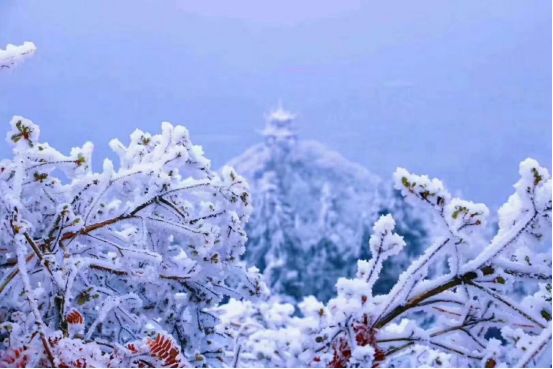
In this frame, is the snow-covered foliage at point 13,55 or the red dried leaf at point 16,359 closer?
the red dried leaf at point 16,359

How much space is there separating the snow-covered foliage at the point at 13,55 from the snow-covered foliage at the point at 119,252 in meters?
0.15

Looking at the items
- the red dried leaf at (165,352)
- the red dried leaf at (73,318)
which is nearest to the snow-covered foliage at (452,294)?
the red dried leaf at (165,352)


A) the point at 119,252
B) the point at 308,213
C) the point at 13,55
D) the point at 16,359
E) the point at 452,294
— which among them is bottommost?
the point at 16,359

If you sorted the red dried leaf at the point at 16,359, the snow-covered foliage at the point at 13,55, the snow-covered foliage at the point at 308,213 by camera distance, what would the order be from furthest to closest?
the snow-covered foliage at the point at 308,213
the snow-covered foliage at the point at 13,55
the red dried leaf at the point at 16,359

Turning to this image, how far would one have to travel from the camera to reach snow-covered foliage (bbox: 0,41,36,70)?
1.24m

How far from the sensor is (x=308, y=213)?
19.4 m

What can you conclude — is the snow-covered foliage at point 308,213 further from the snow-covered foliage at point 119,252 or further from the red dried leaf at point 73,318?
the red dried leaf at point 73,318

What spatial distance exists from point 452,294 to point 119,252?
2.25 ft

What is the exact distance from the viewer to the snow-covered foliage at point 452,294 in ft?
3.65

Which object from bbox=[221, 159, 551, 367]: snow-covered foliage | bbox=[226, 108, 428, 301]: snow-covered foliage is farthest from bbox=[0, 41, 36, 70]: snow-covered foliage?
bbox=[226, 108, 428, 301]: snow-covered foliage

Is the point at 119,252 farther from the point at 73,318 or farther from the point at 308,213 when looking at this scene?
the point at 308,213

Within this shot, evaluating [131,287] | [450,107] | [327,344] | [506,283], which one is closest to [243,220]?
[131,287]

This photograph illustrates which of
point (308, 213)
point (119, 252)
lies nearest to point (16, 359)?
A: point (119, 252)

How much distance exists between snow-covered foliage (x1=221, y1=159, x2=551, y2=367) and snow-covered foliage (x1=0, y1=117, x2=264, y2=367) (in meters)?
0.29
